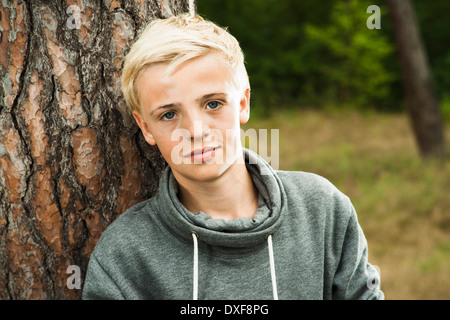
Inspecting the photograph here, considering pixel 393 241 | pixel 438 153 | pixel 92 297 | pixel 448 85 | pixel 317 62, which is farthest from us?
pixel 317 62

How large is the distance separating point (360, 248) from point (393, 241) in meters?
3.01

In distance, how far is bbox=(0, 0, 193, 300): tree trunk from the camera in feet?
5.58

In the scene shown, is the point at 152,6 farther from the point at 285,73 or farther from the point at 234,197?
the point at 285,73

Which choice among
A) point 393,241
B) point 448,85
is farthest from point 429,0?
point 393,241

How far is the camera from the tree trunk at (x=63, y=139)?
1701 millimetres

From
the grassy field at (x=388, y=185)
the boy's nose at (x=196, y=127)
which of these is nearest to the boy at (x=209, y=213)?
the boy's nose at (x=196, y=127)

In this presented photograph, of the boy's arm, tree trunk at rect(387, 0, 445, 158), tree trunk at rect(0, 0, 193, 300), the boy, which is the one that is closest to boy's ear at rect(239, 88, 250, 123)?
the boy

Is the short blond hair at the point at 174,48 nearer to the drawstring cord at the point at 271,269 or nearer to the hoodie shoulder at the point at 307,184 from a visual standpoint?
the hoodie shoulder at the point at 307,184

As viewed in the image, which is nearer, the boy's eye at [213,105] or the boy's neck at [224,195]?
the boy's eye at [213,105]

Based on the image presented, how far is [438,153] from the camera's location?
22.1 feet

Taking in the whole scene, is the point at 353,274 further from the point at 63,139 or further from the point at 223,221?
the point at 63,139

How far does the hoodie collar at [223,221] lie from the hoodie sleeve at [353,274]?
0.29 metres

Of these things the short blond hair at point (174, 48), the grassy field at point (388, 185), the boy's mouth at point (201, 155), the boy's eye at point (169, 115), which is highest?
the short blond hair at point (174, 48)

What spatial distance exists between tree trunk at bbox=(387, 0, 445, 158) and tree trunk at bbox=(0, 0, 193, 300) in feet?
18.7
